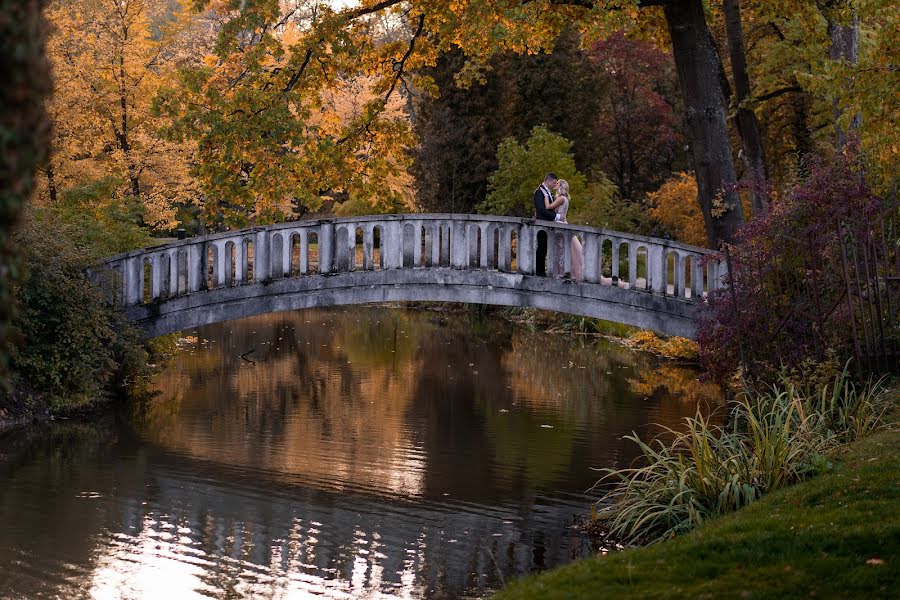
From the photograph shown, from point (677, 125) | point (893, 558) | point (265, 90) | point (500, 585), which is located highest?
point (677, 125)

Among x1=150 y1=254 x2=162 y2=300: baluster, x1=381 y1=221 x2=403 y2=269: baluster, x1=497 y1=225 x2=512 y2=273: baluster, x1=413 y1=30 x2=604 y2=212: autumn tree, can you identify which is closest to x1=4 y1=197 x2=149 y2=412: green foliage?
x1=150 y1=254 x2=162 y2=300: baluster

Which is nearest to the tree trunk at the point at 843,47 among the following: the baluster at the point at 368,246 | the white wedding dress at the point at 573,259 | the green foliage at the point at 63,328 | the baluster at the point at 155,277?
the white wedding dress at the point at 573,259

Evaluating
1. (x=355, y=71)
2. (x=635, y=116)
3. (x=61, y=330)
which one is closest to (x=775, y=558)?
(x=61, y=330)

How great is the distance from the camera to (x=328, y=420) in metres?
15.8

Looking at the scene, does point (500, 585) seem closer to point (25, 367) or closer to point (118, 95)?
point (25, 367)

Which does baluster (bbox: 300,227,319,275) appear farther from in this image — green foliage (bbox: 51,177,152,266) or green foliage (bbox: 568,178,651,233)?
green foliage (bbox: 568,178,651,233)

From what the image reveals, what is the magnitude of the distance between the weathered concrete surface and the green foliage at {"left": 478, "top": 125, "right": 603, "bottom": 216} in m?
15.8

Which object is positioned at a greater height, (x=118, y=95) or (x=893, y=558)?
(x=118, y=95)

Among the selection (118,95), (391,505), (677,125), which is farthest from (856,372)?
(677,125)

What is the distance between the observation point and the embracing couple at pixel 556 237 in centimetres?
1593

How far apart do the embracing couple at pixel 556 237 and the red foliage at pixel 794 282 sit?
277 centimetres

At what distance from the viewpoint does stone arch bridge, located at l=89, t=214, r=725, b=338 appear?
1569cm

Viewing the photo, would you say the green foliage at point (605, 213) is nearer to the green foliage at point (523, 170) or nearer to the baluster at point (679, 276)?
the green foliage at point (523, 170)

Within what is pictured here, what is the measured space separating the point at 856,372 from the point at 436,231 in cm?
590
